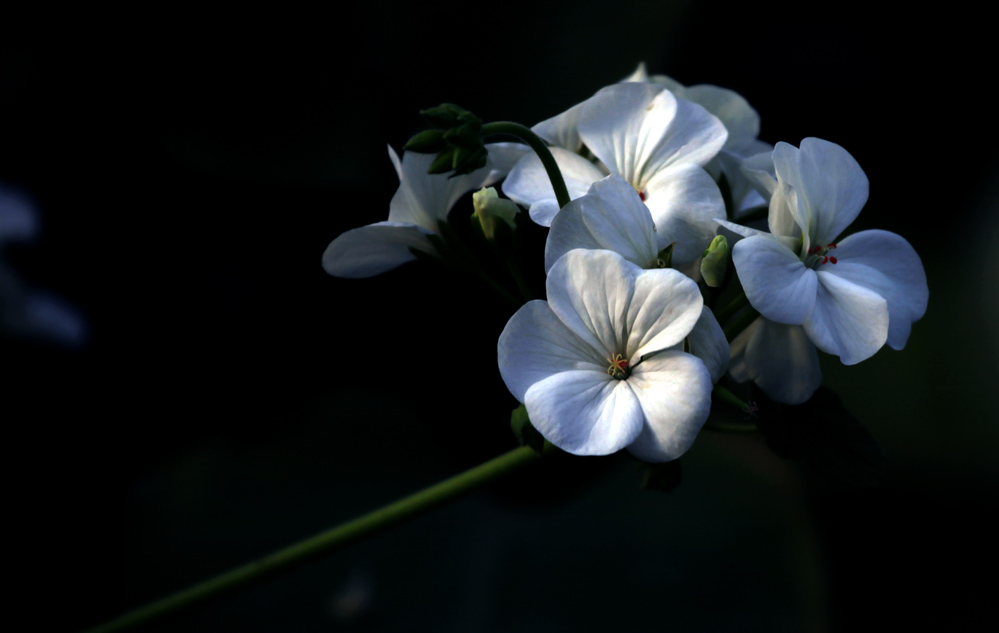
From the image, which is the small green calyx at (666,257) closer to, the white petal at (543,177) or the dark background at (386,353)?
the white petal at (543,177)

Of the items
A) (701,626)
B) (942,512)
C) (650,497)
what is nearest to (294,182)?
(650,497)

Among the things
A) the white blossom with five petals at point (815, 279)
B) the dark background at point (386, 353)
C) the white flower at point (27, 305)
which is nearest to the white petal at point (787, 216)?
the white blossom with five petals at point (815, 279)

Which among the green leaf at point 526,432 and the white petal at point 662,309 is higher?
the white petal at point 662,309

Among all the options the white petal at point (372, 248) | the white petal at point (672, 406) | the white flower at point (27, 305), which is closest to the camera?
the white petal at point (672, 406)

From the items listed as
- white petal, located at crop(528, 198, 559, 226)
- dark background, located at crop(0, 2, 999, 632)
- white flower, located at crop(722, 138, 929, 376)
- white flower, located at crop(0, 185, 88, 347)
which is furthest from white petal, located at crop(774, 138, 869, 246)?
white flower, located at crop(0, 185, 88, 347)

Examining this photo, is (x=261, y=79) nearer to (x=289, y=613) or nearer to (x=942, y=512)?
(x=289, y=613)

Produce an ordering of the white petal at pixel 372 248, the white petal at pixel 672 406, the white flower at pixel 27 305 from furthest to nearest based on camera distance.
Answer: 1. the white flower at pixel 27 305
2. the white petal at pixel 372 248
3. the white petal at pixel 672 406
